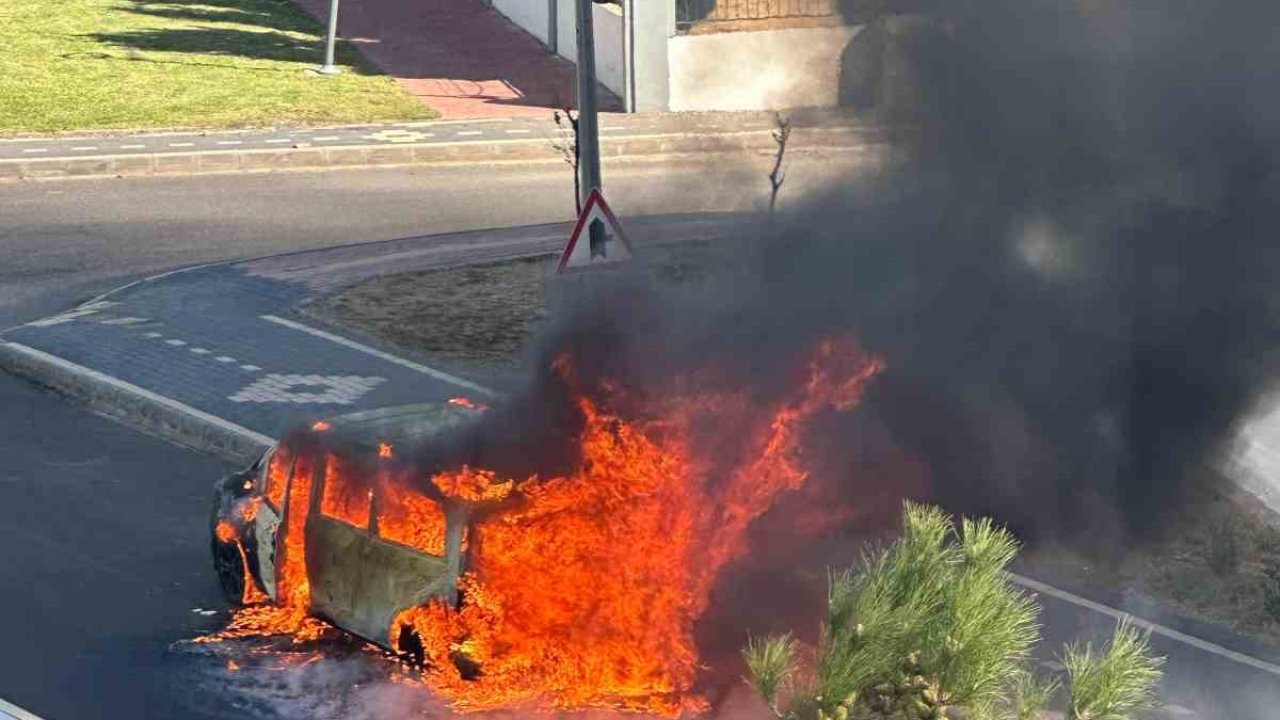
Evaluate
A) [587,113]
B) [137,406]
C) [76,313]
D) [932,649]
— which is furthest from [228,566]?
[587,113]

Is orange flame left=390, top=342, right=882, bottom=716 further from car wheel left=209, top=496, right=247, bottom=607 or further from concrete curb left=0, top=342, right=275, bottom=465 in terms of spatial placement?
concrete curb left=0, top=342, right=275, bottom=465

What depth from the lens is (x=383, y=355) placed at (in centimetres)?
1435

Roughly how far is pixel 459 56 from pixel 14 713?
22137mm

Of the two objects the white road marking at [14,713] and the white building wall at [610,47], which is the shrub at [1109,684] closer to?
the white road marking at [14,713]

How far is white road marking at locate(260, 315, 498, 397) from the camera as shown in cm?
1362

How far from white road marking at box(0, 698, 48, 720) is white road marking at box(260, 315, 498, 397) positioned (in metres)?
4.82

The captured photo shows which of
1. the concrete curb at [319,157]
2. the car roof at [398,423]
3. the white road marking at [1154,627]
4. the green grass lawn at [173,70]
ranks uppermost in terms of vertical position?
the green grass lawn at [173,70]

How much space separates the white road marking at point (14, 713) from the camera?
27.9 feet

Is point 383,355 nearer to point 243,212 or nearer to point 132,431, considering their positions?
point 132,431

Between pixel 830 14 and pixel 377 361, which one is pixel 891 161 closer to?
pixel 830 14

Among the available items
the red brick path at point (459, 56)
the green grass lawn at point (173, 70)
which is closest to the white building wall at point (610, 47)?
the red brick path at point (459, 56)

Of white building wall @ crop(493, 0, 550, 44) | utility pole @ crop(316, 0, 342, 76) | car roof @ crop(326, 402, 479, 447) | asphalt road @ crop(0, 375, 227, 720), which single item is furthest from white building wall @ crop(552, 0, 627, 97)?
car roof @ crop(326, 402, 479, 447)

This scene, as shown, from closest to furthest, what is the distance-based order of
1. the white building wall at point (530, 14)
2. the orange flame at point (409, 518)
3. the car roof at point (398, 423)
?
the orange flame at point (409, 518), the car roof at point (398, 423), the white building wall at point (530, 14)

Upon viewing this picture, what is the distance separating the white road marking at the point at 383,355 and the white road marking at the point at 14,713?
15.8 feet
